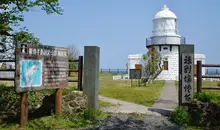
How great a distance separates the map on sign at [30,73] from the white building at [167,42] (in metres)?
27.9

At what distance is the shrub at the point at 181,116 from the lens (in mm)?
6703

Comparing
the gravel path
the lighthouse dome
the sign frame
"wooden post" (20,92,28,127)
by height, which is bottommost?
the gravel path

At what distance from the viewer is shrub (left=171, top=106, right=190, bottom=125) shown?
6703mm

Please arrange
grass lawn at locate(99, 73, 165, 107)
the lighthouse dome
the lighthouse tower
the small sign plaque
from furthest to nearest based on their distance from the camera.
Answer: the lighthouse dome → the lighthouse tower → the small sign plaque → grass lawn at locate(99, 73, 165, 107)

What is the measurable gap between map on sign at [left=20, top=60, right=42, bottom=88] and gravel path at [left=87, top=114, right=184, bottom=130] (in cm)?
184

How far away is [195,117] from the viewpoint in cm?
676

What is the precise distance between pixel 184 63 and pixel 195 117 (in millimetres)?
1517

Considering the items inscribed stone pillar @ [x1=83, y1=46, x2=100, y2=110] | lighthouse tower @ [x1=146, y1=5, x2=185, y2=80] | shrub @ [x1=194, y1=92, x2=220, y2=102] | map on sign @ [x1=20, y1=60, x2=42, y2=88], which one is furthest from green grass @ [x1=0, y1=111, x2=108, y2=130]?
lighthouse tower @ [x1=146, y1=5, x2=185, y2=80]

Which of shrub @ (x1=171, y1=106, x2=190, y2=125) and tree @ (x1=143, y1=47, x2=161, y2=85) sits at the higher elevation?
tree @ (x1=143, y1=47, x2=161, y2=85)

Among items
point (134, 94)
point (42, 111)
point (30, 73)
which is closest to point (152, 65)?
point (134, 94)

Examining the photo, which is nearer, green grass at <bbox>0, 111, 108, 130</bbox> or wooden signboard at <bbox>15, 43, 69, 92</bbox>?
wooden signboard at <bbox>15, 43, 69, 92</bbox>

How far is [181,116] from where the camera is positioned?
6770 millimetres

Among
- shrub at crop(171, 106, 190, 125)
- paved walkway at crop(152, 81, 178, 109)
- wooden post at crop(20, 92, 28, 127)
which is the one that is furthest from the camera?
paved walkway at crop(152, 81, 178, 109)

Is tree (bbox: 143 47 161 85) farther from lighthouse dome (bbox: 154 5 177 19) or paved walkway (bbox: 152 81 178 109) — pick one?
paved walkway (bbox: 152 81 178 109)
